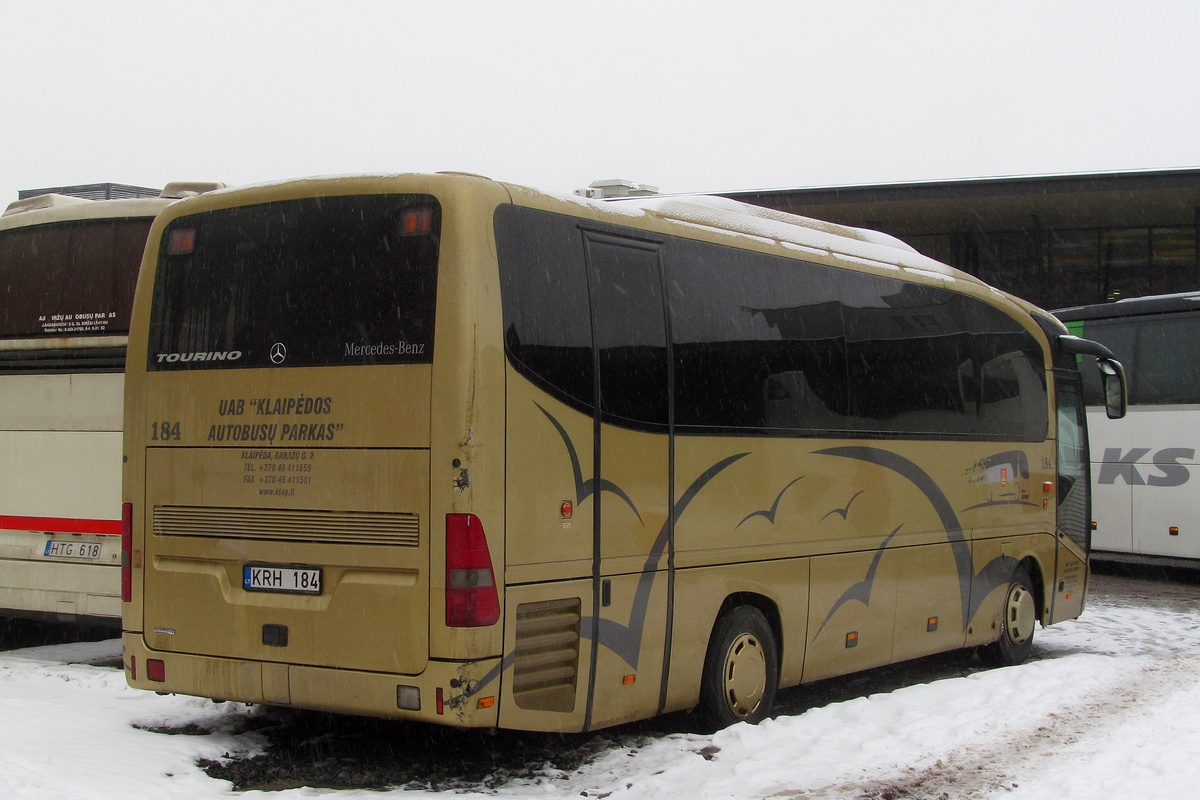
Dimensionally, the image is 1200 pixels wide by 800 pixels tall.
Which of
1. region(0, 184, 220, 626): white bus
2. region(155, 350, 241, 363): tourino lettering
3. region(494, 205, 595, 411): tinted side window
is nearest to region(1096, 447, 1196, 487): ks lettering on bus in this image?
region(494, 205, 595, 411): tinted side window

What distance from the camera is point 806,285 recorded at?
8.41 m

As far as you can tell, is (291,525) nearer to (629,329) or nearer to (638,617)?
(638,617)

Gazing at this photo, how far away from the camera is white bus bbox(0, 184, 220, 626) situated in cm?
940

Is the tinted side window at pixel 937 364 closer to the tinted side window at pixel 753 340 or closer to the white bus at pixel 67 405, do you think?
the tinted side window at pixel 753 340

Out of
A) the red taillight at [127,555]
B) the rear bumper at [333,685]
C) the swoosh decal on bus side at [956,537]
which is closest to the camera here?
the rear bumper at [333,685]

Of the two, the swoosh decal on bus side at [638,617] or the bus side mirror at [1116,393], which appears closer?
the swoosh decal on bus side at [638,617]

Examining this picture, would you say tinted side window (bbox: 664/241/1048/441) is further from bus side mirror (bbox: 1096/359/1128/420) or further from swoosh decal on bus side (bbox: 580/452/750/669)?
bus side mirror (bbox: 1096/359/1128/420)

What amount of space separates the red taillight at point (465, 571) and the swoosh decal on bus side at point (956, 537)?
353cm

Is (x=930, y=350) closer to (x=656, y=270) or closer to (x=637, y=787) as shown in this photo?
(x=656, y=270)

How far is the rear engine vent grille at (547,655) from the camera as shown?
5914mm

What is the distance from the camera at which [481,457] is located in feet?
18.6

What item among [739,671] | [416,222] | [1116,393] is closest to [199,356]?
[416,222]

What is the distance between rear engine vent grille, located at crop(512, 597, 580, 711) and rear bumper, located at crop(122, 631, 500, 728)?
0.68ft

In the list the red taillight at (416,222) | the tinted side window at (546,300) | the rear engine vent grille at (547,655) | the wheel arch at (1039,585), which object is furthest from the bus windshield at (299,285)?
the wheel arch at (1039,585)
